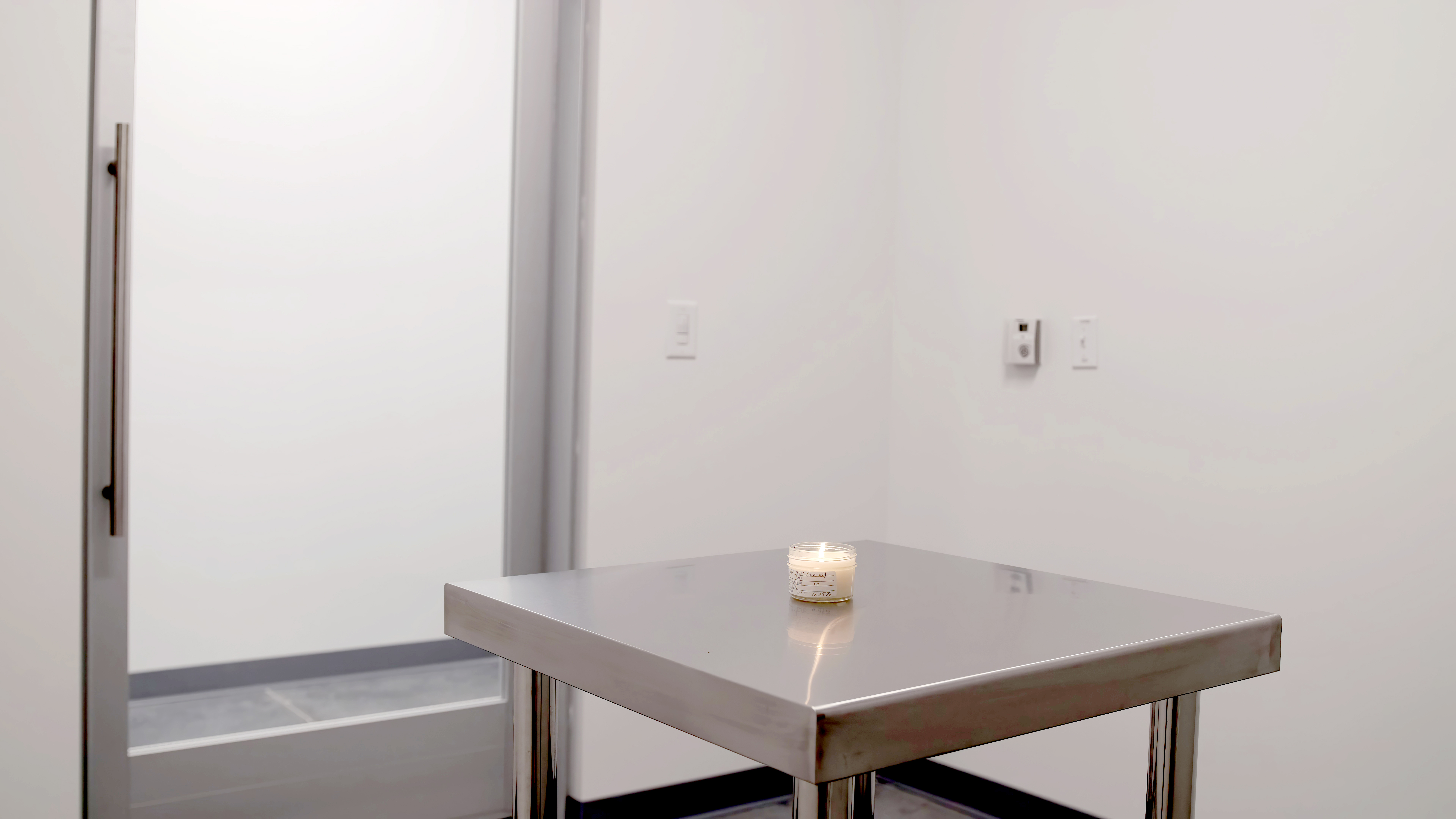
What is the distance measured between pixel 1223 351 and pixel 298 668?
2.04 meters

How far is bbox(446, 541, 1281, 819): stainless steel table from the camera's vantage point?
67 centimetres

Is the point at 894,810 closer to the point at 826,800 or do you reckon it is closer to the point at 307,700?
the point at 307,700

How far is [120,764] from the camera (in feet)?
5.87

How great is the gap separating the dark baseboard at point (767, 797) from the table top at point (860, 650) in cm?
136

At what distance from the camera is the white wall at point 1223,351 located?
1.73 meters

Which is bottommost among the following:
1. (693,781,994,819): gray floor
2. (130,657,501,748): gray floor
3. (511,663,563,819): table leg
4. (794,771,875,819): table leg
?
(693,781,994,819): gray floor

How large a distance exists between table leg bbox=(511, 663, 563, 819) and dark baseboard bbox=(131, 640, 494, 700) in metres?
0.97

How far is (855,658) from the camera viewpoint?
2.47ft

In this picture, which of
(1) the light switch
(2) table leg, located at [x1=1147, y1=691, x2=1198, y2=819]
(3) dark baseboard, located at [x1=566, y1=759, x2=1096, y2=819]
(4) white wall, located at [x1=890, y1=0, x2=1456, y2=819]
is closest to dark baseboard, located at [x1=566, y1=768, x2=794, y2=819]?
(3) dark baseboard, located at [x1=566, y1=759, x2=1096, y2=819]

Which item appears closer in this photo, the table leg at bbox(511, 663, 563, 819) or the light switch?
the table leg at bbox(511, 663, 563, 819)

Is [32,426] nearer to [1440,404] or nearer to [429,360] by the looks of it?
[429,360]

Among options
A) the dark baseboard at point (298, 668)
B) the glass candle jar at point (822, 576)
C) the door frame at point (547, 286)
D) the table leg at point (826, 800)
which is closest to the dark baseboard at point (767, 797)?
the dark baseboard at point (298, 668)

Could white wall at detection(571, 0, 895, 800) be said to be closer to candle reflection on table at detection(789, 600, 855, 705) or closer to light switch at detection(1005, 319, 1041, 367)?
light switch at detection(1005, 319, 1041, 367)

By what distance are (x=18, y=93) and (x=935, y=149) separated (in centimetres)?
194
